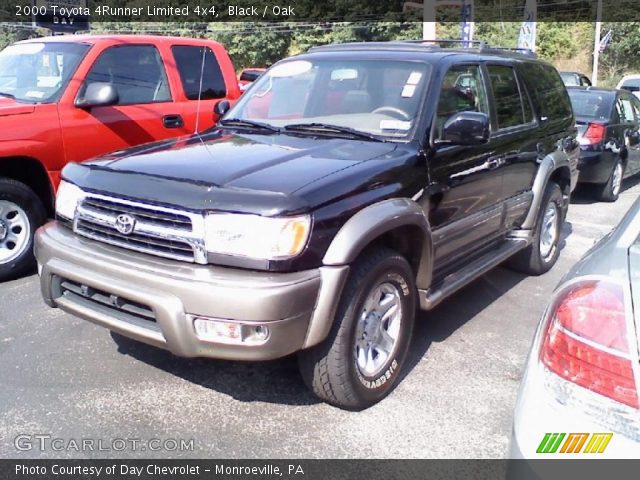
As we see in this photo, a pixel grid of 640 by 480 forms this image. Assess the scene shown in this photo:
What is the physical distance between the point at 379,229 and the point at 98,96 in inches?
127

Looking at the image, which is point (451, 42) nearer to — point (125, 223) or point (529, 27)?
point (125, 223)

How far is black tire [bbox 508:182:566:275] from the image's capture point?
5420 mm

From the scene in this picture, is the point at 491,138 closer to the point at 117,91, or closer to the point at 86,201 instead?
the point at 86,201

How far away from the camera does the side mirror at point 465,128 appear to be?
3637 mm

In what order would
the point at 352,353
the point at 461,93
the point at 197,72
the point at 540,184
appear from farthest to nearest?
the point at 197,72
the point at 540,184
the point at 461,93
the point at 352,353

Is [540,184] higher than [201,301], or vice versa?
[540,184]

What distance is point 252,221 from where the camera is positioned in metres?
2.79

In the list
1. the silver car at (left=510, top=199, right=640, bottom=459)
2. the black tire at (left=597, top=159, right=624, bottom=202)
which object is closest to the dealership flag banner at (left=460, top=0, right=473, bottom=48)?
the black tire at (left=597, top=159, right=624, bottom=202)

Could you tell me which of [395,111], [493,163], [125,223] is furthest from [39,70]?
[493,163]

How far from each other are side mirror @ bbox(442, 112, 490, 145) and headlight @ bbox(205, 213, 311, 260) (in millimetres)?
1316

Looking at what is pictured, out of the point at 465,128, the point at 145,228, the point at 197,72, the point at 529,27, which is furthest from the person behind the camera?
the point at 529,27

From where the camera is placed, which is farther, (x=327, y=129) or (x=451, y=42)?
(x=451, y=42)

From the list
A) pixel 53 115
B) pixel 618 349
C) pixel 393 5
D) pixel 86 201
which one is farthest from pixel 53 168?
pixel 393 5

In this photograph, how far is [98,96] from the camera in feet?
17.1
